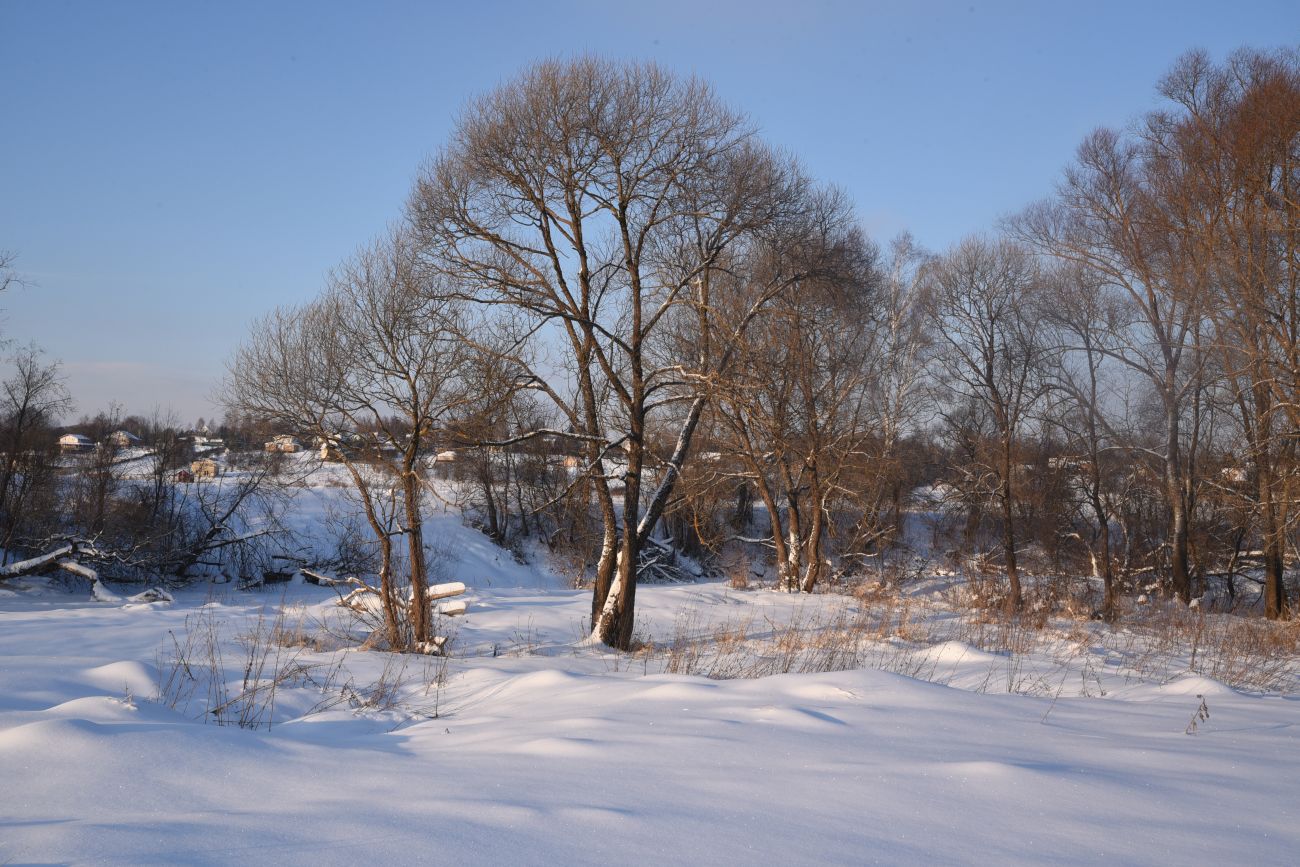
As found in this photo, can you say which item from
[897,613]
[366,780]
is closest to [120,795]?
[366,780]

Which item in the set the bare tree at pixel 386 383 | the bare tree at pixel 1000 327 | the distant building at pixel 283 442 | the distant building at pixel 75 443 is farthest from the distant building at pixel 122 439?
the bare tree at pixel 1000 327

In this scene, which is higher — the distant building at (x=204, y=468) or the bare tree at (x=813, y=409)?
the bare tree at (x=813, y=409)

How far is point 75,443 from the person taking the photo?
93.2ft

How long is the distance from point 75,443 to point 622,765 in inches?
1254

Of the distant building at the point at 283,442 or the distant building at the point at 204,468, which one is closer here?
the distant building at the point at 283,442

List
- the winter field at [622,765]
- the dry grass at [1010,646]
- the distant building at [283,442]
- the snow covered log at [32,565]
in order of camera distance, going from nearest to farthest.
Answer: the winter field at [622,765]
the dry grass at [1010,646]
the distant building at [283,442]
the snow covered log at [32,565]

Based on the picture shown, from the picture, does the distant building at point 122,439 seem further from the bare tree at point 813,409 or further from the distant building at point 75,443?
the bare tree at point 813,409

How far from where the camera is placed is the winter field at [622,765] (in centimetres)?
248

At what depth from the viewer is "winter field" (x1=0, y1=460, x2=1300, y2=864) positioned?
97.7 inches

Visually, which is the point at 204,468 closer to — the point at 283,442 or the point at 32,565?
the point at 32,565

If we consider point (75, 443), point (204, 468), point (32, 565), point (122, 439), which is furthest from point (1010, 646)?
point (75, 443)

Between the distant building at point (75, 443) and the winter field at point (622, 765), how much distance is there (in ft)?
69.7

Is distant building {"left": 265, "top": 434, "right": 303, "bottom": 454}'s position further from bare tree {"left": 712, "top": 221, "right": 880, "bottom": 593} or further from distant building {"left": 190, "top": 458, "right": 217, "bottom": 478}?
distant building {"left": 190, "top": 458, "right": 217, "bottom": 478}

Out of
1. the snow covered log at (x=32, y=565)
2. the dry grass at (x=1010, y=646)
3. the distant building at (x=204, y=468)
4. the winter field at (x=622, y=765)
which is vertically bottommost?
the snow covered log at (x=32, y=565)
